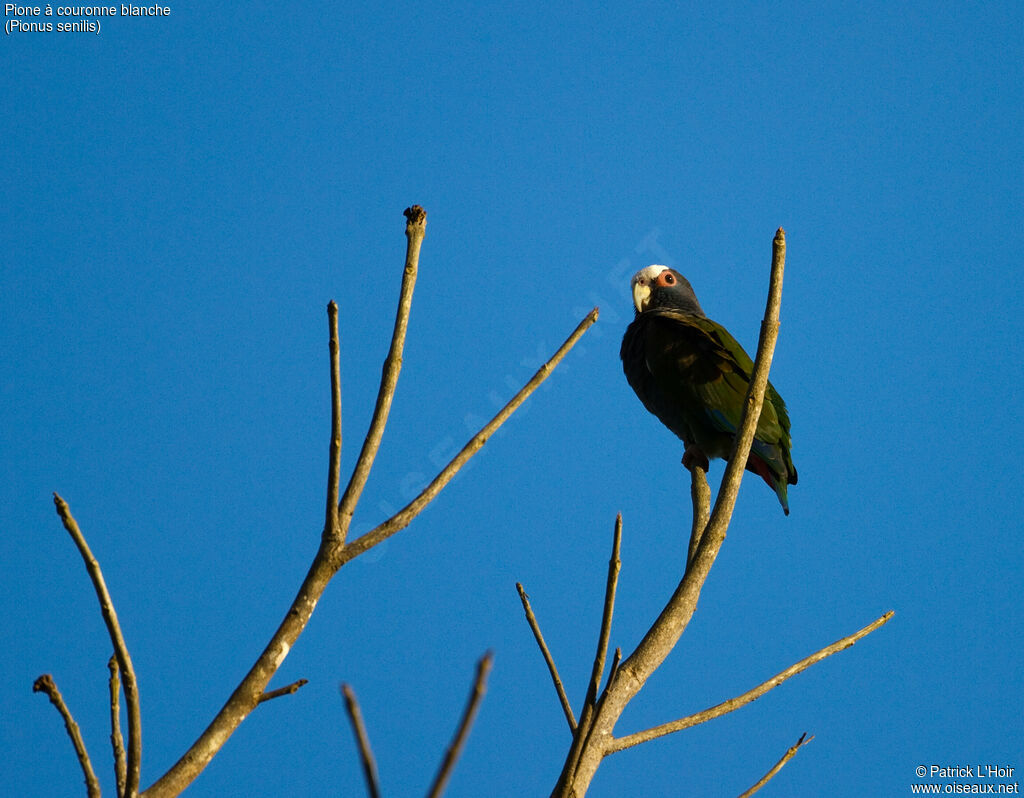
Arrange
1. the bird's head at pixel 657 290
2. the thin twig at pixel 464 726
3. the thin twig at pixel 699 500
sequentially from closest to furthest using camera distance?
the thin twig at pixel 464 726, the thin twig at pixel 699 500, the bird's head at pixel 657 290

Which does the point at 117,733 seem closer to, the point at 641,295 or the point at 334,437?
the point at 334,437

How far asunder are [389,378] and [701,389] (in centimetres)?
250

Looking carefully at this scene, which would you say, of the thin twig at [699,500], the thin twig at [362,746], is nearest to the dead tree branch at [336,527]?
the thin twig at [362,746]

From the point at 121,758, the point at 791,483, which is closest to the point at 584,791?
the point at 121,758

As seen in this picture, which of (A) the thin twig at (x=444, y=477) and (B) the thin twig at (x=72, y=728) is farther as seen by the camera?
(A) the thin twig at (x=444, y=477)

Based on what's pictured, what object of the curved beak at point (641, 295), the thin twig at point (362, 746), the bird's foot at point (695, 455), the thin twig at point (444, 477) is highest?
the curved beak at point (641, 295)

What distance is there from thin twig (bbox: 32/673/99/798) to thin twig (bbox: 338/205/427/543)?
0.34m

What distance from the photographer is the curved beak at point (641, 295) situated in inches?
172

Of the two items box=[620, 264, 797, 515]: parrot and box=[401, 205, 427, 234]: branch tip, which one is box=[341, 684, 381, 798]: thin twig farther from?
box=[620, 264, 797, 515]: parrot

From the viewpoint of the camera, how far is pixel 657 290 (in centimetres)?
438

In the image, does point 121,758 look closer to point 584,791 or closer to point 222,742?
point 222,742

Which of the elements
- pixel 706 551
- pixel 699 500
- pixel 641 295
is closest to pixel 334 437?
pixel 706 551

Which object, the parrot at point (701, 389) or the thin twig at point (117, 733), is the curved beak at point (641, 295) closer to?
the parrot at point (701, 389)

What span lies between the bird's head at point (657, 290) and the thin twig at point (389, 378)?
321cm
